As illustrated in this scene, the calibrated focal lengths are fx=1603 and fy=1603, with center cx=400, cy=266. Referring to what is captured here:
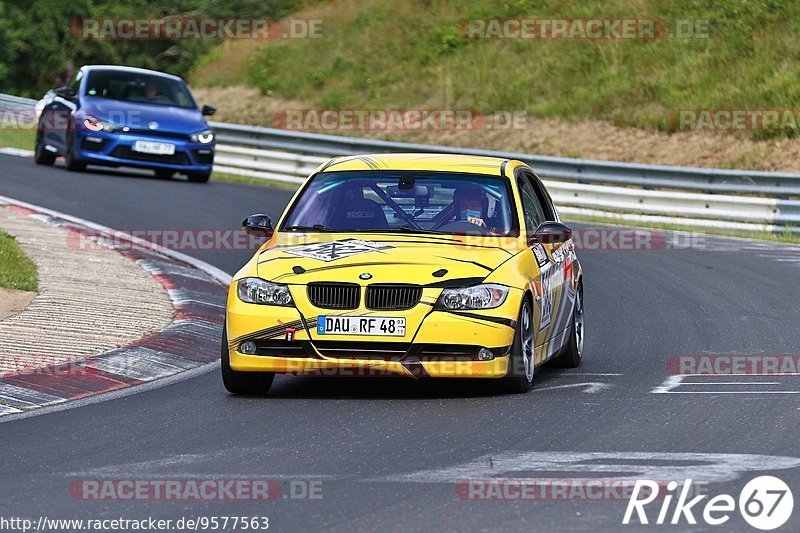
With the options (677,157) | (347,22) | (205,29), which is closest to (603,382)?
(677,157)

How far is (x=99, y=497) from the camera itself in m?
6.53

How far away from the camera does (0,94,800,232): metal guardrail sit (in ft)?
73.7

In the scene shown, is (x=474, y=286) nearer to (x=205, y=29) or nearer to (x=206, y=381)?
(x=206, y=381)

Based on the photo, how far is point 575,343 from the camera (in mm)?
11047

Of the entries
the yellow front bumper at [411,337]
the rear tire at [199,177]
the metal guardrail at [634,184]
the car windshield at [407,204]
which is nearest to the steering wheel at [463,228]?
the car windshield at [407,204]

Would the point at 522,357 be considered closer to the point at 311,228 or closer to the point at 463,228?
the point at 463,228

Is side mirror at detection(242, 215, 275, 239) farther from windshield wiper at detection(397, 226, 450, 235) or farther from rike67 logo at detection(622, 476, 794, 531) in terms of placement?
rike67 logo at detection(622, 476, 794, 531)

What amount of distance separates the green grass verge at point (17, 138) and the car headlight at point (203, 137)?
21.9ft

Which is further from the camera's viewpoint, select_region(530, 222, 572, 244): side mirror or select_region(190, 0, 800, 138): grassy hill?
select_region(190, 0, 800, 138): grassy hill

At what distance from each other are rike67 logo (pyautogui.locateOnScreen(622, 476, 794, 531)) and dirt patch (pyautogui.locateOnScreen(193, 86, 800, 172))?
70.8 feet

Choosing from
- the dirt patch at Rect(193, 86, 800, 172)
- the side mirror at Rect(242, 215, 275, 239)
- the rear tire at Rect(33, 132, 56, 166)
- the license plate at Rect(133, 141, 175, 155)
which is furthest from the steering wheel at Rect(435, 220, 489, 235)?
the dirt patch at Rect(193, 86, 800, 172)

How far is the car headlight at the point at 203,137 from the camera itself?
80.2ft

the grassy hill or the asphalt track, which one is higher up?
the grassy hill

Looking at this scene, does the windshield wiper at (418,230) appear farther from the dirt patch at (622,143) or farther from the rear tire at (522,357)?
the dirt patch at (622,143)
